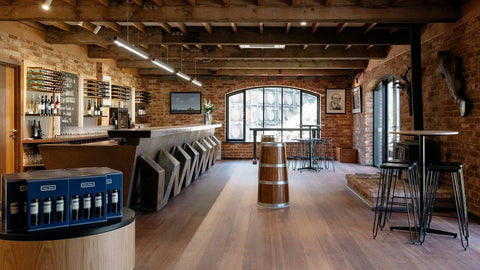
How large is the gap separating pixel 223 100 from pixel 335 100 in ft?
12.1

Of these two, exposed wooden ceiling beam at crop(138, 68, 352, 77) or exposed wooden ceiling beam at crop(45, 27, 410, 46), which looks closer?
exposed wooden ceiling beam at crop(45, 27, 410, 46)

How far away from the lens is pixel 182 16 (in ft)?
18.1

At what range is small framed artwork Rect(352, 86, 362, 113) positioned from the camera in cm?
1092

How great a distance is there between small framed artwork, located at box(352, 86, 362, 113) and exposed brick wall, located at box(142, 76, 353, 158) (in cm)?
52

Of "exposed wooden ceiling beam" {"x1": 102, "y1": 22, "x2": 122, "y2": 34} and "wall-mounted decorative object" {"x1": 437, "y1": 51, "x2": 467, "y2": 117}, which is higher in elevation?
→ "exposed wooden ceiling beam" {"x1": 102, "y1": 22, "x2": 122, "y2": 34}

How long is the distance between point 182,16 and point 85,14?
56.6 inches

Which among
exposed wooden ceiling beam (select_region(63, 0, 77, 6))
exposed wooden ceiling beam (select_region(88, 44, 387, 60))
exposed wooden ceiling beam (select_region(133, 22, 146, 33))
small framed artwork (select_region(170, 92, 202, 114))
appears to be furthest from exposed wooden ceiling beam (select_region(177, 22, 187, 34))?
small framed artwork (select_region(170, 92, 202, 114))

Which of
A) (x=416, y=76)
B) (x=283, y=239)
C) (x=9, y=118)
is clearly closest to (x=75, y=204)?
(x=283, y=239)

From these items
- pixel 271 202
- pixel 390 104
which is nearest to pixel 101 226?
pixel 271 202

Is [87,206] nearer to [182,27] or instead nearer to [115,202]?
[115,202]

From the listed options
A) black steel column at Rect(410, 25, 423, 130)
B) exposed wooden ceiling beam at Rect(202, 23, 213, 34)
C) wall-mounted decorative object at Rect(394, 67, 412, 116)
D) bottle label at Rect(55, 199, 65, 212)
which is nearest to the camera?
bottle label at Rect(55, 199, 65, 212)

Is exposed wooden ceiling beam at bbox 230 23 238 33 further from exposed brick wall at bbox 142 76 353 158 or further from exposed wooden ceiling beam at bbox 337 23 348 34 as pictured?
exposed brick wall at bbox 142 76 353 158

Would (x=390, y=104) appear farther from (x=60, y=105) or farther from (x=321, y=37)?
(x=60, y=105)

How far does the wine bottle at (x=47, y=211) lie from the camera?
2.12 m
